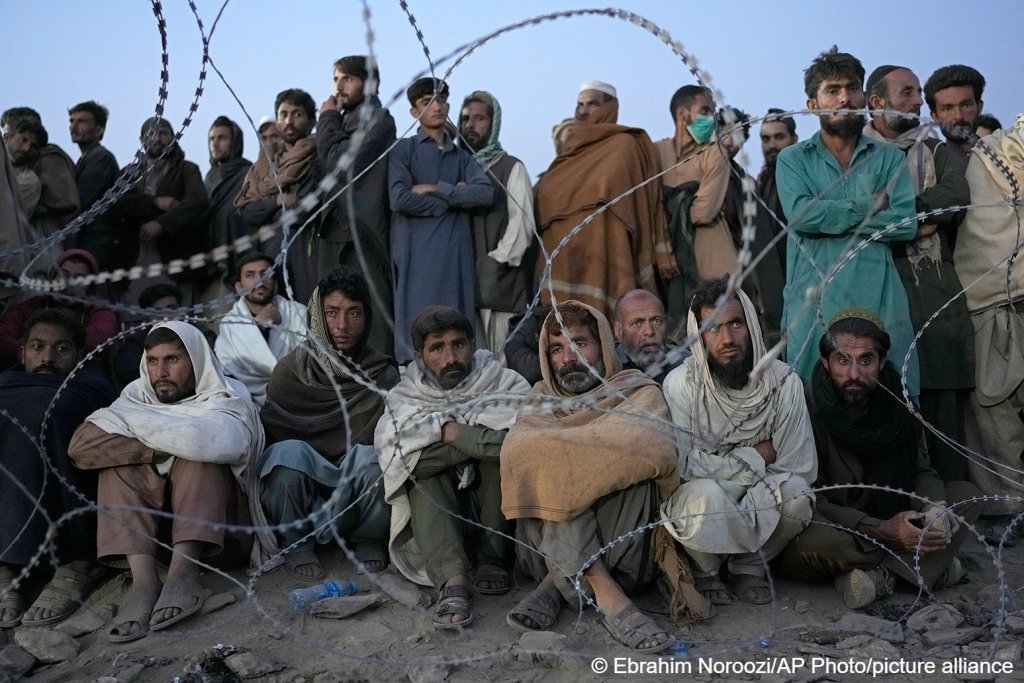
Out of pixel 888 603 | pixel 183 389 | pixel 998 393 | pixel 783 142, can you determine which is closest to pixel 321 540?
pixel 183 389

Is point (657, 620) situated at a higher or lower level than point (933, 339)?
lower

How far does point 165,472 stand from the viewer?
5.54 m

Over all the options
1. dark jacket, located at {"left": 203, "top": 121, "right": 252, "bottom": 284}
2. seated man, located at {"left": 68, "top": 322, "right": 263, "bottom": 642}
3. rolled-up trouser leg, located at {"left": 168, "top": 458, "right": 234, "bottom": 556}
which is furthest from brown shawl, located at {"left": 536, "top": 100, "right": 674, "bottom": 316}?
rolled-up trouser leg, located at {"left": 168, "top": 458, "right": 234, "bottom": 556}

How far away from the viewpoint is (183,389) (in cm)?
585

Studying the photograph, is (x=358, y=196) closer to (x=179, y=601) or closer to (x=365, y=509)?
(x=365, y=509)

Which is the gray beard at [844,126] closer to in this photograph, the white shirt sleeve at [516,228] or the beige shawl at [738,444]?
the beige shawl at [738,444]

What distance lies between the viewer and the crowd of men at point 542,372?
519cm

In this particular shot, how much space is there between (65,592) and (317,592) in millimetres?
1234

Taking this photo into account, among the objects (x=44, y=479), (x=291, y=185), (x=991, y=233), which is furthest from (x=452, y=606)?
(x=991, y=233)

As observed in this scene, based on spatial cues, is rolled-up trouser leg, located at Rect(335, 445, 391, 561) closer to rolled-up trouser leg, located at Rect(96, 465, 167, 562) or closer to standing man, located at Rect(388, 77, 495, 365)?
rolled-up trouser leg, located at Rect(96, 465, 167, 562)

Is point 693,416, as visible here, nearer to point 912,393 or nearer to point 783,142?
point 912,393

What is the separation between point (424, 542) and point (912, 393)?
2831 mm

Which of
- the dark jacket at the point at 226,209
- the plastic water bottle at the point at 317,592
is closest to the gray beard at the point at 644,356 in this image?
the plastic water bottle at the point at 317,592

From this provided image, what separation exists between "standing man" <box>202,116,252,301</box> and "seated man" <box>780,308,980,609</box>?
13.3ft
